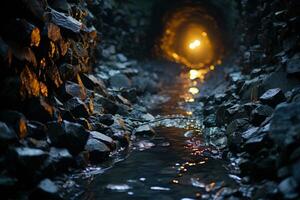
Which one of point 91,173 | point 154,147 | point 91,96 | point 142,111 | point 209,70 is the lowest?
point 91,173

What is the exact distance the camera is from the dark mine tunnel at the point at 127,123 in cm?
609

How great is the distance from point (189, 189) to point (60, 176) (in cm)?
220

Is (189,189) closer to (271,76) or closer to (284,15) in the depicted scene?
(271,76)

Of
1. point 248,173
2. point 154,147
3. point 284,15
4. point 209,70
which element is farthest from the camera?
point 209,70

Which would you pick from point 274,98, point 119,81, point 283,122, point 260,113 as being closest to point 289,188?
point 283,122

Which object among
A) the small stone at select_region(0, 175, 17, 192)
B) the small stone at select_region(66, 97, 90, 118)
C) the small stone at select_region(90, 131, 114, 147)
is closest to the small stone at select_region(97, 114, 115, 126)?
the small stone at select_region(66, 97, 90, 118)

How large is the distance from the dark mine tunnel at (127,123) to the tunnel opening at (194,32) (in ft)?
19.0

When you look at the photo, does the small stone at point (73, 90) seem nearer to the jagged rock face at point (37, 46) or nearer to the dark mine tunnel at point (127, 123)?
the dark mine tunnel at point (127, 123)

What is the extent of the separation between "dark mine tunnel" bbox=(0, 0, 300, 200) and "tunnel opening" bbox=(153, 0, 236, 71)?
19.0 feet

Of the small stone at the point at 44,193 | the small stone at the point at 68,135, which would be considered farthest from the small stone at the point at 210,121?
the small stone at the point at 44,193

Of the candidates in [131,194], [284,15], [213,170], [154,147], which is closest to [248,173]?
[213,170]

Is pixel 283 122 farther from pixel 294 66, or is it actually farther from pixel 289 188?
pixel 294 66

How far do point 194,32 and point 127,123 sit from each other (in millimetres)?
17601

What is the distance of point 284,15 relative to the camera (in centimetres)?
1048
